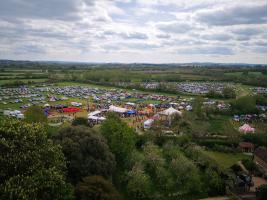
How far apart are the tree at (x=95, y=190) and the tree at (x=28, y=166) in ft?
3.65

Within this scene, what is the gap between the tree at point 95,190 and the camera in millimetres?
15880

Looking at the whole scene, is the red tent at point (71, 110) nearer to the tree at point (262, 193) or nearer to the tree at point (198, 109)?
the tree at point (198, 109)

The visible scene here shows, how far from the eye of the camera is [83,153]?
2016 cm

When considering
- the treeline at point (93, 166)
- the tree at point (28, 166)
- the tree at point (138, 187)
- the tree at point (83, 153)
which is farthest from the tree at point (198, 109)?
the tree at point (28, 166)

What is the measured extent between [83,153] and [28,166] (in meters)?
6.07

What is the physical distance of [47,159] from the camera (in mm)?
15453

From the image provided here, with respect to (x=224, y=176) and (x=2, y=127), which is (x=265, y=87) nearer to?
(x=224, y=176)

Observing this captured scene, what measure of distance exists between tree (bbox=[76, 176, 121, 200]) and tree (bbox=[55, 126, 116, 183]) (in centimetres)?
270

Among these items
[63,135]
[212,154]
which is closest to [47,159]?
[63,135]

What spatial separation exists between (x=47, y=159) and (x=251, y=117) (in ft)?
140

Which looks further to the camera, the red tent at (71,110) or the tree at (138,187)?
the red tent at (71,110)

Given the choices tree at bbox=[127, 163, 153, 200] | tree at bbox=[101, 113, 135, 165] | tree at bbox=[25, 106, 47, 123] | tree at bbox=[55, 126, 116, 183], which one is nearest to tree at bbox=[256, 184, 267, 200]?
tree at bbox=[127, 163, 153, 200]

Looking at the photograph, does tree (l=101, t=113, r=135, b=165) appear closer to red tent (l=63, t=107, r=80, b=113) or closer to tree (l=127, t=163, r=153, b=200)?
tree (l=127, t=163, r=153, b=200)

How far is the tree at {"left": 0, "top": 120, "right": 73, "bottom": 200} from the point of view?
43.0 feet
